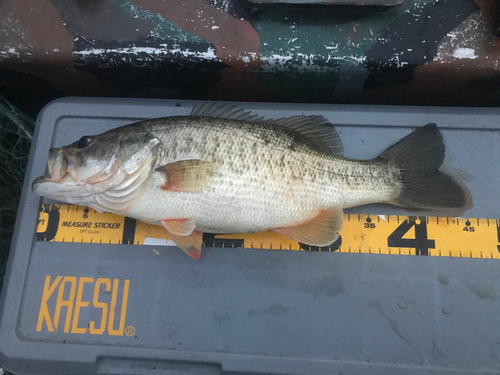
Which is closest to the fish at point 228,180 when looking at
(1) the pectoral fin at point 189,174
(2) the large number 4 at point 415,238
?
(1) the pectoral fin at point 189,174

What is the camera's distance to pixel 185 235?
52.1 inches

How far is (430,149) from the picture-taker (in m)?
1.43

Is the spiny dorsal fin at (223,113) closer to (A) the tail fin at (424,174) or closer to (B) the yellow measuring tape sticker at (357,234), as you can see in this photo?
(B) the yellow measuring tape sticker at (357,234)

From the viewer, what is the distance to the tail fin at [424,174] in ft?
4.53

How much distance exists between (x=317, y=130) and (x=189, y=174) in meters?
0.62

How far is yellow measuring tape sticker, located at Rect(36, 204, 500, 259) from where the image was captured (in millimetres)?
1431

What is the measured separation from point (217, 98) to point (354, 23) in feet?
2.53

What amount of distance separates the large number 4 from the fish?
105 mm

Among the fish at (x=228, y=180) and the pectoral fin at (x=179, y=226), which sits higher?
the fish at (x=228, y=180)

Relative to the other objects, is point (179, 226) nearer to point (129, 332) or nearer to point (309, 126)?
point (129, 332)

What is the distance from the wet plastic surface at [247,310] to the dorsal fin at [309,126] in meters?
0.32

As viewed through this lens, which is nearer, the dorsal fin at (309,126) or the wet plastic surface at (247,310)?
the wet plastic surface at (247,310)

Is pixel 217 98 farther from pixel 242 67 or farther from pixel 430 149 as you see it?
pixel 430 149

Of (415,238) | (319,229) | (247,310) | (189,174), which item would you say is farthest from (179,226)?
(415,238)
